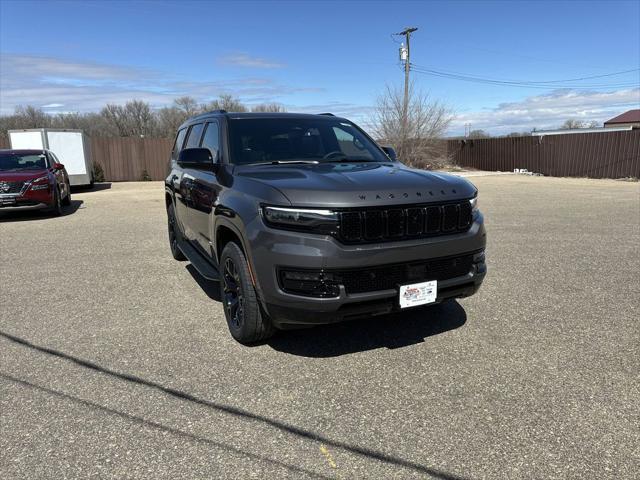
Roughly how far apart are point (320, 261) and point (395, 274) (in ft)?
1.82

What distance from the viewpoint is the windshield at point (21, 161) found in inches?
456

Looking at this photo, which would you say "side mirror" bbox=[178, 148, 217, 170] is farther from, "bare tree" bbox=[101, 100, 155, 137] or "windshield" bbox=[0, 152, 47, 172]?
"bare tree" bbox=[101, 100, 155, 137]

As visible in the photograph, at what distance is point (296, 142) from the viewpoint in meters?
4.64

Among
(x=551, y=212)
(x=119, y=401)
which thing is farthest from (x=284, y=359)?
(x=551, y=212)

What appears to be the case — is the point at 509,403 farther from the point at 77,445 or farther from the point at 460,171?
the point at 460,171

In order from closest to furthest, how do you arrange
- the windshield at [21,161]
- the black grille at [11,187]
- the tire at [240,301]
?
the tire at [240,301], the black grille at [11,187], the windshield at [21,161]

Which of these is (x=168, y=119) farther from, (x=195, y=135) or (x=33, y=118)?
(x=195, y=135)

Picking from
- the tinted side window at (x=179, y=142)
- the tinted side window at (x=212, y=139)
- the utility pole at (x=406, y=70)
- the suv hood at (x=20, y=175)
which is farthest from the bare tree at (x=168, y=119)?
the tinted side window at (x=212, y=139)

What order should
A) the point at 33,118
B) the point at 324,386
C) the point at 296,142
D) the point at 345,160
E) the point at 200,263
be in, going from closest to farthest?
the point at 324,386 < the point at 345,160 < the point at 296,142 < the point at 200,263 < the point at 33,118

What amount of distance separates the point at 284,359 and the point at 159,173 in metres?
24.5

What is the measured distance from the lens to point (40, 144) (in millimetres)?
18516

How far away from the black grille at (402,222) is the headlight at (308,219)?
0.23ft

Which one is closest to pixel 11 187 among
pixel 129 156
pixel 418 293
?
pixel 418 293

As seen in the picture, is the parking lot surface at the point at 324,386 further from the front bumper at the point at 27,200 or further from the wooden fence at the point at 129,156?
the wooden fence at the point at 129,156
